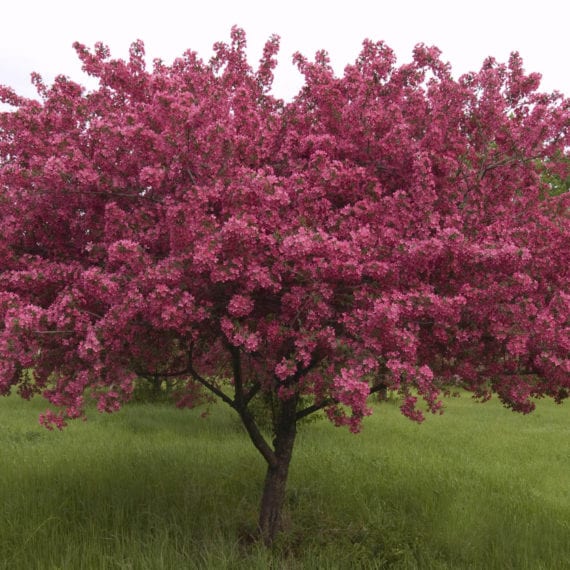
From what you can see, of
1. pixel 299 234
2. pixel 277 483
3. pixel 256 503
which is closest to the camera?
pixel 299 234

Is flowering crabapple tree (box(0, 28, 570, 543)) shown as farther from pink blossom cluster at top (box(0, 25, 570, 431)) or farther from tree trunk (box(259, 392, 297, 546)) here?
tree trunk (box(259, 392, 297, 546))

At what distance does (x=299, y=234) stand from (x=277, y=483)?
13.9 ft

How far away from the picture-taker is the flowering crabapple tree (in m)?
5.54

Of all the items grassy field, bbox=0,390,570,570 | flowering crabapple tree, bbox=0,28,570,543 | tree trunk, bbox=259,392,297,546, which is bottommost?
grassy field, bbox=0,390,570,570

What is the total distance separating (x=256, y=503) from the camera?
941 cm

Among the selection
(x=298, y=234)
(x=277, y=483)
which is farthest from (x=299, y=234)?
(x=277, y=483)

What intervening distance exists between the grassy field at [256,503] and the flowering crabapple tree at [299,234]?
6.67ft

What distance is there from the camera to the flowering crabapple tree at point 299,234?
5.54 m

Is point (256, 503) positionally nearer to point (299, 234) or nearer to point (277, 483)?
point (277, 483)

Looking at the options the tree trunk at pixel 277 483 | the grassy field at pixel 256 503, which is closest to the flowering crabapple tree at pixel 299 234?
the tree trunk at pixel 277 483

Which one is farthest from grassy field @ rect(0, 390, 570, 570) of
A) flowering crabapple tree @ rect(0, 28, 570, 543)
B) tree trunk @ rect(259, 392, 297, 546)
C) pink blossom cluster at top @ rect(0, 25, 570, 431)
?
pink blossom cluster at top @ rect(0, 25, 570, 431)

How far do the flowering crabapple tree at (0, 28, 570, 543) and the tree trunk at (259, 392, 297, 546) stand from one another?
1095mm

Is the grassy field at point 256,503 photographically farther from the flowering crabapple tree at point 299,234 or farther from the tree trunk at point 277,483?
the flowering crabapple tree at point 299,234

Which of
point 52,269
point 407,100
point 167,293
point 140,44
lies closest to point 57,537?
point 52,269
